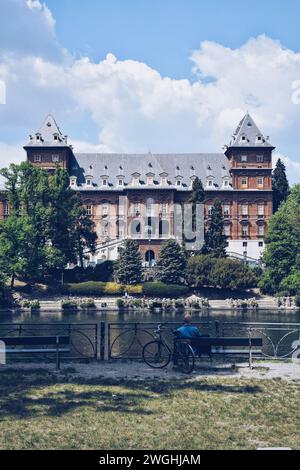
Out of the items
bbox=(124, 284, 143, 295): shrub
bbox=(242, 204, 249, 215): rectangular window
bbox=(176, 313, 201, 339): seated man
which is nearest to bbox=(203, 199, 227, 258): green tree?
bbox=(124, 284, 143, 295): shrub

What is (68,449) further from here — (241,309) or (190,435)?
(241,309)

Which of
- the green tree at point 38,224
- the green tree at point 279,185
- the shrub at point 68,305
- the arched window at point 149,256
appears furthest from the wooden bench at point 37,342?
the green tree at point 279,185

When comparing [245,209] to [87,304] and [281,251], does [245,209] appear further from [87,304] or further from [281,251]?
[87,304]

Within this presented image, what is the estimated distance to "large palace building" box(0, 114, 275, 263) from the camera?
3083 inches

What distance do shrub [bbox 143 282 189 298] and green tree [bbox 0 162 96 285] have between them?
10.9m

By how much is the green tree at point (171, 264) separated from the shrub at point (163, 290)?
1.78m

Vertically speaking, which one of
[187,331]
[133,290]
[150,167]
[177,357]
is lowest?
[177,357]

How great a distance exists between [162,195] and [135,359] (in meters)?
63.4

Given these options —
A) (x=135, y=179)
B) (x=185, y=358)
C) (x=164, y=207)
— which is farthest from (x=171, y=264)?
(x=185, y=358)

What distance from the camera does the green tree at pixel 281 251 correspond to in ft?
203

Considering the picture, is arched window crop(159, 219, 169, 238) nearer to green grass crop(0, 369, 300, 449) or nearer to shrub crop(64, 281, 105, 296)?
shrub crop(64, 281, 105, 296)

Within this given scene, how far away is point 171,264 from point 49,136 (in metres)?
31.7

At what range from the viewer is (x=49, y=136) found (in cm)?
8075
